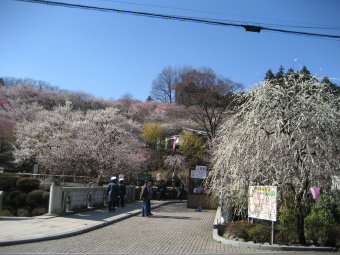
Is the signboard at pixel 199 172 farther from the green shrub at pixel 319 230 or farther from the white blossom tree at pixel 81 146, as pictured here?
the green shrub at pixel 319 230

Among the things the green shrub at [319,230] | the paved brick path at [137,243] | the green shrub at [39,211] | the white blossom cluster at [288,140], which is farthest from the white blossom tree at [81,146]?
the green shrub at [319,230]

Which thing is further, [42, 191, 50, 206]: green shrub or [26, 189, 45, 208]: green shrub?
[26, 189, 45, 208]: green shrub

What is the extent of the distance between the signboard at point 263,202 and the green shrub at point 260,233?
38 cm

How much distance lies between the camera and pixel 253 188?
35.4ft

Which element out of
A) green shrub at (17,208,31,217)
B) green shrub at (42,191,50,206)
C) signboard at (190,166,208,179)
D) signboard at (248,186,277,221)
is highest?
signboard at (190,166,208,179)

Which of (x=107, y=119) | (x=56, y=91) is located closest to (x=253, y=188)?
(x=107, y=119)

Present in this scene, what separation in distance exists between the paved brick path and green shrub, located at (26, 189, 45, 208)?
22.5ft

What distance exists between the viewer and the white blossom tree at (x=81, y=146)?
25.4m

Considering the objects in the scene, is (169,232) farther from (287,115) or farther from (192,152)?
(192,152)

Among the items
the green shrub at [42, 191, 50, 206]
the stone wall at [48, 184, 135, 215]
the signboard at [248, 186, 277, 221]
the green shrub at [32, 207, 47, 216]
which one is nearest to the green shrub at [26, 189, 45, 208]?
the green shrub at [42, 191, 50, 206]

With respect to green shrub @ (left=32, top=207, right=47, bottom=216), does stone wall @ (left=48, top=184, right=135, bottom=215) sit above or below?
above

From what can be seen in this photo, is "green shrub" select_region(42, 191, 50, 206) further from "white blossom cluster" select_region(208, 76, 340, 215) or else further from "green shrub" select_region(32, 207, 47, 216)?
"white blossom cluster" select_region(208, 76, 340, 215)

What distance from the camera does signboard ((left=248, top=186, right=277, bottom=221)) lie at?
1012 cm

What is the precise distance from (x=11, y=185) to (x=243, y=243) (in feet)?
49.2
